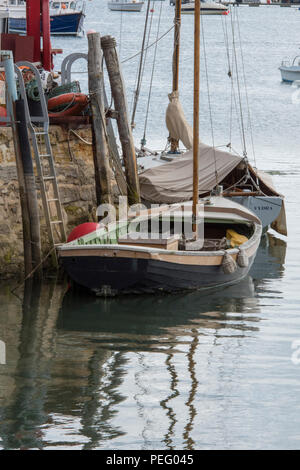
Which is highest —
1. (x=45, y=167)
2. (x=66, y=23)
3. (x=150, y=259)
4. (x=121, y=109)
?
(x=66, y=23)

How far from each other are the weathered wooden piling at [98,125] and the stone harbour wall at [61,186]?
32cm

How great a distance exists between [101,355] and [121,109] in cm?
717

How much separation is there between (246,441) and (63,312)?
5.97 metres

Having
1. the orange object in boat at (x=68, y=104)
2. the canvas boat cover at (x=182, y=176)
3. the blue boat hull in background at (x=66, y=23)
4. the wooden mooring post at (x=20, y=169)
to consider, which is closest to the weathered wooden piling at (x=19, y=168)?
the wooden mooring post at (x=20, y=169)

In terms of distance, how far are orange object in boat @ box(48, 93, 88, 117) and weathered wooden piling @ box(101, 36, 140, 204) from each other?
848mm

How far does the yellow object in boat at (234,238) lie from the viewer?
19.1 meters

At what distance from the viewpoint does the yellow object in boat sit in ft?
62.6

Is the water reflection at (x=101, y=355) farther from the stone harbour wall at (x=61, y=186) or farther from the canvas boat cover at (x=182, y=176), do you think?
the canvas boat cover at (x=182, y=176)

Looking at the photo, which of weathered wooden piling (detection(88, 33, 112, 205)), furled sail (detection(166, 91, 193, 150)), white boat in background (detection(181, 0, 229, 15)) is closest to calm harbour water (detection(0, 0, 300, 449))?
weathered wooden piling (detection(88, 33, 112, 205))

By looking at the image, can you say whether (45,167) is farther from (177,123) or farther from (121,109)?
(177,123)

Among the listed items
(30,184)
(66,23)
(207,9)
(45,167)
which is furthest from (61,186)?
(207,9)

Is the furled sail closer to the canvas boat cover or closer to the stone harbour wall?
the canvas boat cover

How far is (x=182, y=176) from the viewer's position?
2219cm

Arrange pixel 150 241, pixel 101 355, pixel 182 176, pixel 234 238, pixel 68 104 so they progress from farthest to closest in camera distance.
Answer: pixel 182 176, pixel 234 238, pixel 68 104, pixel 150 241, pixel 101 355
